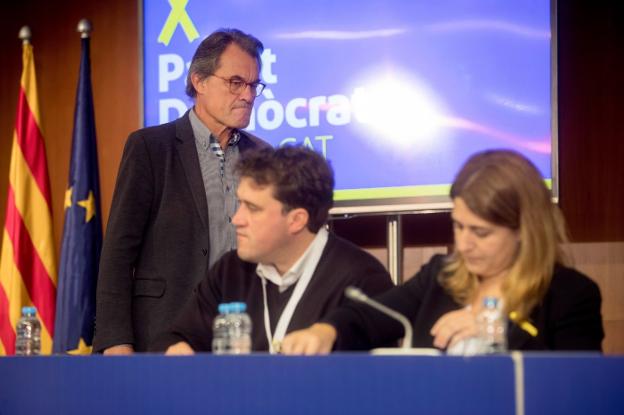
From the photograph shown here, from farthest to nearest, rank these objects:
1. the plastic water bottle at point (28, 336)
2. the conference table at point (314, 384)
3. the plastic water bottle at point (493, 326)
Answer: the plastic water bottle at point (28, 336)
the plastic water bottle at point (493, 326)
the conference table at point (314, 384)

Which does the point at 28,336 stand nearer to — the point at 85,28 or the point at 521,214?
the point at 521,214

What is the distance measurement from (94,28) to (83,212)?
3.80ft

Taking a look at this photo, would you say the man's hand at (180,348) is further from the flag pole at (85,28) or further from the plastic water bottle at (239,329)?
the flag pole at (85,28)

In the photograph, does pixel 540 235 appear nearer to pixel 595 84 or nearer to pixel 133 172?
pixel 133 172

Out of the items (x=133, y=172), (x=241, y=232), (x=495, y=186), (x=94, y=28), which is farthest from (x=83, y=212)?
(x=495, y=186)

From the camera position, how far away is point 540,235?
2148mm

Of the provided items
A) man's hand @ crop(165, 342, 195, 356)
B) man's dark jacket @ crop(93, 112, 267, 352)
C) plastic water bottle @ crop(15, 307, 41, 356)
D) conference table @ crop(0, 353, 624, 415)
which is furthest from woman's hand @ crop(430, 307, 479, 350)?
man's dark jacket @ crop(93, 112, 267, 352)

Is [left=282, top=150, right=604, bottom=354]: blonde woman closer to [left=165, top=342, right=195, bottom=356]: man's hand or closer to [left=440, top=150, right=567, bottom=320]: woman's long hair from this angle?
[left=440, top=150, right=567, bottom=320]: woman's long hair

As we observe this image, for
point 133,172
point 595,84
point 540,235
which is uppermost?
point 595,84

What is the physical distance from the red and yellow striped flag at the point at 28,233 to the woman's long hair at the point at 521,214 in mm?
2966

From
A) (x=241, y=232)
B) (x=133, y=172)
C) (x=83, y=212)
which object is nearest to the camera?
(x=241, y=232)

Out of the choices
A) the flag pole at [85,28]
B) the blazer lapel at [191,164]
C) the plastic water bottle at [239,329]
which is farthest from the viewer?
the flag pole at [85,28]

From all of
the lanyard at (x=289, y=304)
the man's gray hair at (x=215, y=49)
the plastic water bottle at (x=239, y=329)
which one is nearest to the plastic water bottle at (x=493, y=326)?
the plastic water bottle at (x=239, y=329)

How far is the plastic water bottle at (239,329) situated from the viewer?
6.91 feet
